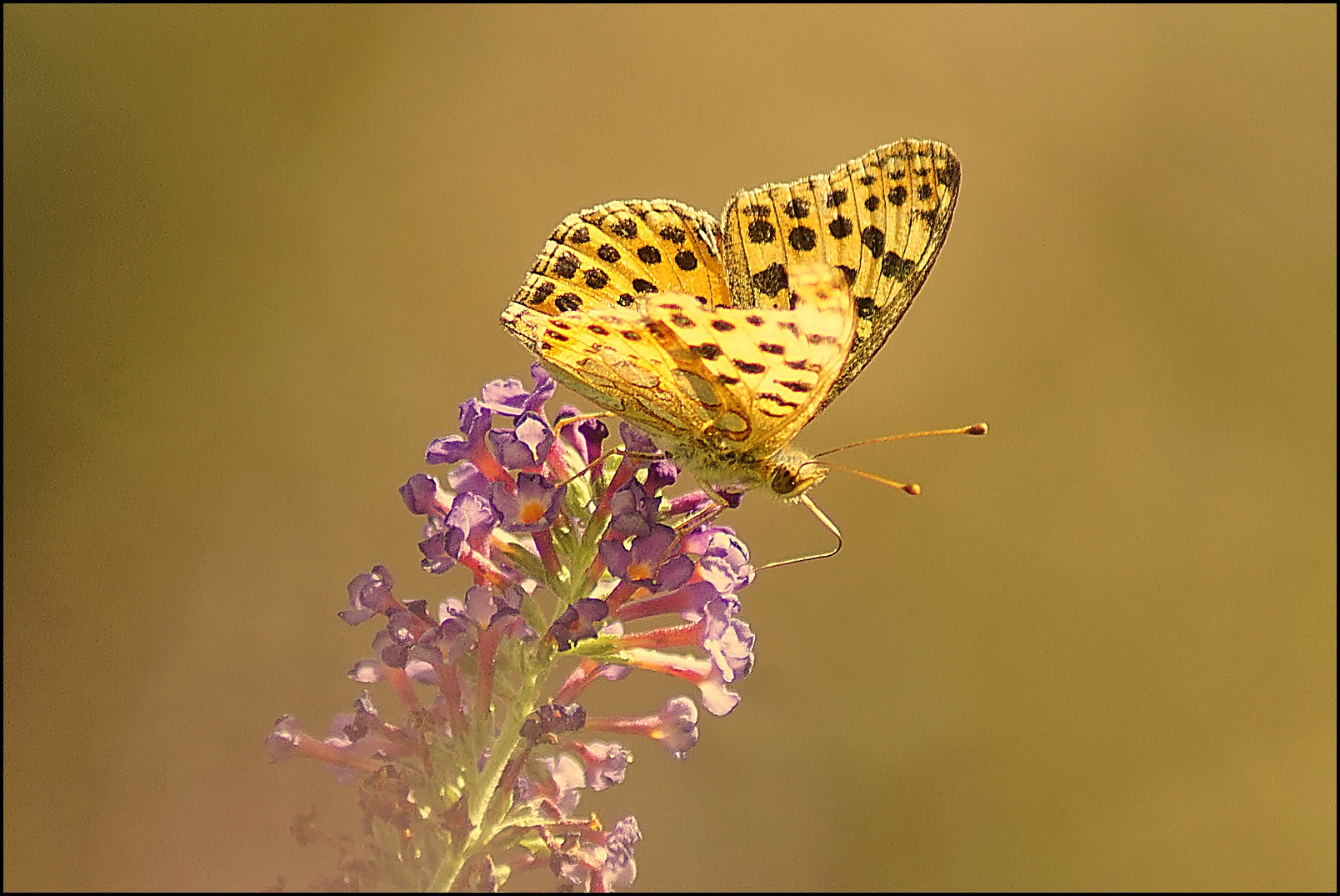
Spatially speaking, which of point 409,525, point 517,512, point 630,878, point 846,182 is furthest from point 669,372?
point 409,525

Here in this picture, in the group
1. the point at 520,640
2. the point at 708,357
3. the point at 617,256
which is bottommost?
the point at 520,640

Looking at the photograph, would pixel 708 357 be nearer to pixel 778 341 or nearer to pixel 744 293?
pixel 778 341

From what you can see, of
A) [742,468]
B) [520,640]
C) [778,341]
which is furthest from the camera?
[742,468]

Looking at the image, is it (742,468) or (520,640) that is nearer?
(520,640)

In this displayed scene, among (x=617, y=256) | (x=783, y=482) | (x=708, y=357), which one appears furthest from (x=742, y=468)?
(x=617, y=256)

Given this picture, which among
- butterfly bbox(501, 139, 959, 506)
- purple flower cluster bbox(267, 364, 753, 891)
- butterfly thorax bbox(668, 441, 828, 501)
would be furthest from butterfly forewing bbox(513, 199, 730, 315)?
butterfly thorax bbox(668, 441, 828, 501)

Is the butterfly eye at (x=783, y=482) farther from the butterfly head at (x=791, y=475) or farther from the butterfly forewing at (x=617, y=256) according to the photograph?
the butterfly forewing at (x=617, y=256)

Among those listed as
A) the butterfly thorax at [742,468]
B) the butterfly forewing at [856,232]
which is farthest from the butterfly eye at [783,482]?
the butterfly forewing at [856,232]
